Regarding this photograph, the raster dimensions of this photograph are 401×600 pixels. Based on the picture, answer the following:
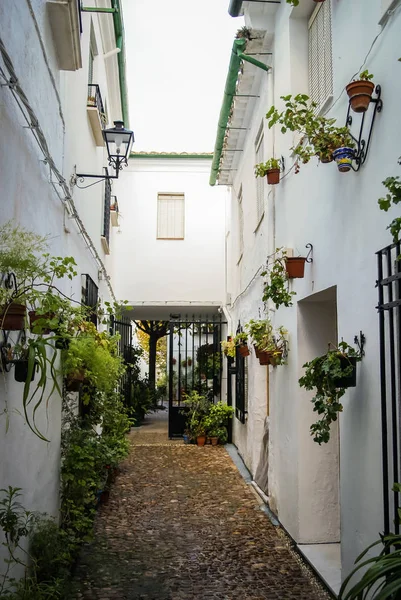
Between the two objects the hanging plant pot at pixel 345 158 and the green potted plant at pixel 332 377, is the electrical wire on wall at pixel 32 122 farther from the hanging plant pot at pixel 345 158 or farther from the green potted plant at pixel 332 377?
the green potted plant at pixel 332 377

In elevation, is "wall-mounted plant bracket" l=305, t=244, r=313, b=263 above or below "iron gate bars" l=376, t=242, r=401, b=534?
above

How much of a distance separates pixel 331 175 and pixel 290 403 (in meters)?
2.52

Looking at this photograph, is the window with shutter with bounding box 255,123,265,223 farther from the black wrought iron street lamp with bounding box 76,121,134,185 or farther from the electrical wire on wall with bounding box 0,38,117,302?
the electrical wire on wall with bounding box 0,38,117,302

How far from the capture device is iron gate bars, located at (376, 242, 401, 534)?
3.19 m

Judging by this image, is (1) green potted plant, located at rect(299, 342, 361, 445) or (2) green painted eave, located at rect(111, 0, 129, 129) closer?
(1) green potted plant, located at rect(299, 342, 361, 445)

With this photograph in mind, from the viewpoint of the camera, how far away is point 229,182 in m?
12.5

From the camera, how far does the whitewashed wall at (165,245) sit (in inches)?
542

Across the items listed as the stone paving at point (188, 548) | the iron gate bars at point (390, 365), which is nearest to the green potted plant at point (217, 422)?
the stone paving at point (188, 548)

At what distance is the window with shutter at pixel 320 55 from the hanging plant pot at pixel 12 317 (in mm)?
3461

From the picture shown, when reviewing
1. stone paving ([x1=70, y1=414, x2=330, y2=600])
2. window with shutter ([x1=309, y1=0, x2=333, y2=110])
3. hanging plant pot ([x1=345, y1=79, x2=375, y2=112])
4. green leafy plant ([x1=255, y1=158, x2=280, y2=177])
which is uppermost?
window with shutter ([x1=309, y1=0, x2=333, y2=110])

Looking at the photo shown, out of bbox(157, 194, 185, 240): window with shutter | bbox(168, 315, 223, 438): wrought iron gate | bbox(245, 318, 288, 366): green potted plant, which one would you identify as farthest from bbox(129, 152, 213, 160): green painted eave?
bbox(245, 318, 288, 366): green potted plant

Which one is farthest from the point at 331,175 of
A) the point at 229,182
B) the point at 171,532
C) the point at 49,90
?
the point at 229,182

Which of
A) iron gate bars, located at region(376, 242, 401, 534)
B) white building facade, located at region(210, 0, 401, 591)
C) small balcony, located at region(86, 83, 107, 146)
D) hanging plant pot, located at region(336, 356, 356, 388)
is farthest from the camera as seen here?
small balcony, located at region(86, 83, 107, 146)

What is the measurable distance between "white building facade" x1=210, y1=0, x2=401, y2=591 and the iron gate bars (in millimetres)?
151
